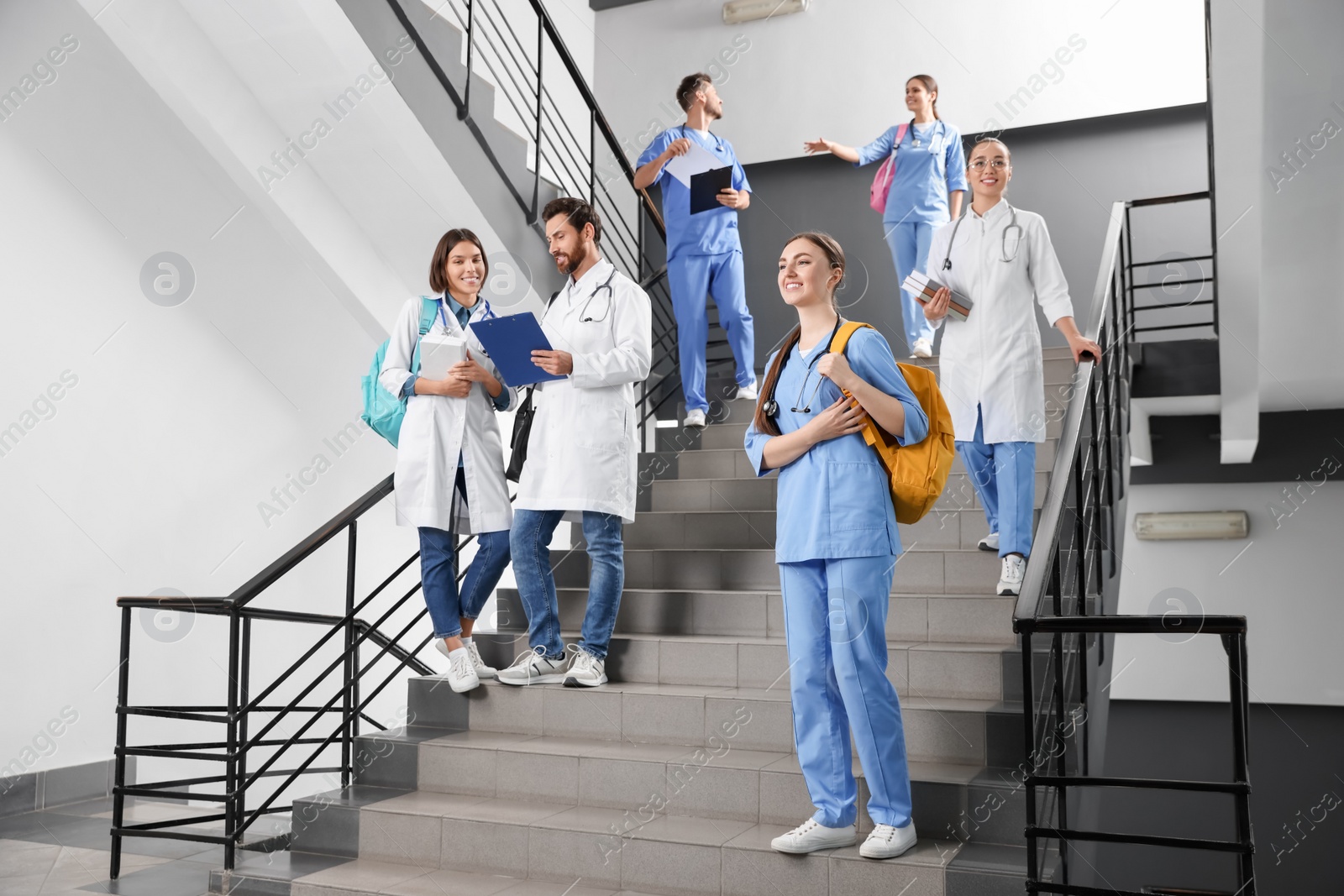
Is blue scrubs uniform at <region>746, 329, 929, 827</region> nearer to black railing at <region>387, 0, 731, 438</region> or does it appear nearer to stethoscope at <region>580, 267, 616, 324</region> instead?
stethoscope at <region>580, 267, 616, 324</region>

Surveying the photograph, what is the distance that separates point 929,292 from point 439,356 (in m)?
1.63

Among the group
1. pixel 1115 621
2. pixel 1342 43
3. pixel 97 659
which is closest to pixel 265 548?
pixel 97 659

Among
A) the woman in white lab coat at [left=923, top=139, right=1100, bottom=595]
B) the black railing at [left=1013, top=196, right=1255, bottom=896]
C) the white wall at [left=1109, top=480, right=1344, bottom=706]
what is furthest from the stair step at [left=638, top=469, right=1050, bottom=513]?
the white wall at [left=1109, top=480, right=1344, bottom=706]

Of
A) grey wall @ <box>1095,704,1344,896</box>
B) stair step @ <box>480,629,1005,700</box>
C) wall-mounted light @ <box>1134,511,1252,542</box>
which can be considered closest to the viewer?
stair step @ <box>480,629,1005,700</box>

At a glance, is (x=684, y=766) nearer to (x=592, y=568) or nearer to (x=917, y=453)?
(x=592, y=568)

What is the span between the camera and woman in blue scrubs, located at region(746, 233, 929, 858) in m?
2.50

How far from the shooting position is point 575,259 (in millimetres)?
3627

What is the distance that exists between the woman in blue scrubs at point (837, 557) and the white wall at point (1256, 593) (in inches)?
176

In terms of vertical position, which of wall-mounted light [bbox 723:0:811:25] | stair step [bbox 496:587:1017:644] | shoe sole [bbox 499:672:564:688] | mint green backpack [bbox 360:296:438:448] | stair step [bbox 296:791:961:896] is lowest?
stair step [bbox 296:791:961:896]

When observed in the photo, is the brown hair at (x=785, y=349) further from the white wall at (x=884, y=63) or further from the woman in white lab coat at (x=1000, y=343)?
the white wall at (x=884, y=63)

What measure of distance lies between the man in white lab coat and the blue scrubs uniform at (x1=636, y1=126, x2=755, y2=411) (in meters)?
1.45

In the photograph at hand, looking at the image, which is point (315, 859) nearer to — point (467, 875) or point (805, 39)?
point (467, 875)


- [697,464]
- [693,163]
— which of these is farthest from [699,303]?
[697,464]

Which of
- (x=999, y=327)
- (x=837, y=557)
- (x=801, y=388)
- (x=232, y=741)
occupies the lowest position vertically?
(x=232, y=741)
